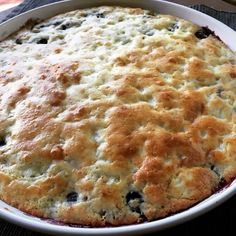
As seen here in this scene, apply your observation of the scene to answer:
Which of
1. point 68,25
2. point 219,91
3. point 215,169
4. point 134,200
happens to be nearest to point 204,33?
point 219,91

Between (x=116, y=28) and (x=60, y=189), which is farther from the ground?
(x=116, y=28)

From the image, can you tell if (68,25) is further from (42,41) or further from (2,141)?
(2,141)

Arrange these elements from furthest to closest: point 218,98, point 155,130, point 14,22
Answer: point 14,22
point 218,98
point 155,130

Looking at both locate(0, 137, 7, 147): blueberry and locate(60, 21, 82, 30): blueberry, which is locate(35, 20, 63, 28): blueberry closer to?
locate(60, 21, 82, 30): blueberry

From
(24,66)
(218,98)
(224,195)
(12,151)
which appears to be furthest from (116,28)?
(224,195)

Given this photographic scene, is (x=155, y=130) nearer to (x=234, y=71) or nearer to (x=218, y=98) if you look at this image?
(x=218, y=98)

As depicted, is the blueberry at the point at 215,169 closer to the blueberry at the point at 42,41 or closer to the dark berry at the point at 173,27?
the dark berry at the point at 173,27
